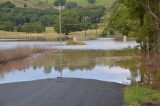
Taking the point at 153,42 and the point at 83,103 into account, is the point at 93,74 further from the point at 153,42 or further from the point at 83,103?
the point at 83,103

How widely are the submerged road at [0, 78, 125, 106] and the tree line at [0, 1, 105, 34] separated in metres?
134

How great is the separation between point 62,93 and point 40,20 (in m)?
164

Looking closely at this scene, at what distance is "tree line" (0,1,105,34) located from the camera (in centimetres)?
16225

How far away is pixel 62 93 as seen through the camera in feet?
65.3

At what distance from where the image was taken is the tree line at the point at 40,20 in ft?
532

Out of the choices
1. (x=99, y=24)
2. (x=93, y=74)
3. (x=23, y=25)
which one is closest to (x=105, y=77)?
(x=93, y=74)

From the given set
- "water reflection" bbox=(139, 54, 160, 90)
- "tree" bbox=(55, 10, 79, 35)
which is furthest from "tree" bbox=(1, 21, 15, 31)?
"water reflection" bbox=(139, 54, 160, 90)

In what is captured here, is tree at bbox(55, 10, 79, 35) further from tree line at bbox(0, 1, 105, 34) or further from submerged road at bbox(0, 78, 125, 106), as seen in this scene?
submerged road at bbox(0, 78, 125, 106)

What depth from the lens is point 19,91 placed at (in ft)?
69.5

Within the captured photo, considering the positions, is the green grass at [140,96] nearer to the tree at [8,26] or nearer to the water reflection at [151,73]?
the water reflection at [151,73]

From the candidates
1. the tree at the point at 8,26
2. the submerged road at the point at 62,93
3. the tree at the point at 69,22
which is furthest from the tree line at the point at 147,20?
the tree at the point at 8,26

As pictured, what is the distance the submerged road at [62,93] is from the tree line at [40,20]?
133736 millimetres

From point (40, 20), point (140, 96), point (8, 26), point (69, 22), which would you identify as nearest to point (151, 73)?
point (140, 96)

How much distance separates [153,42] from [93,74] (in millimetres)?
7777
